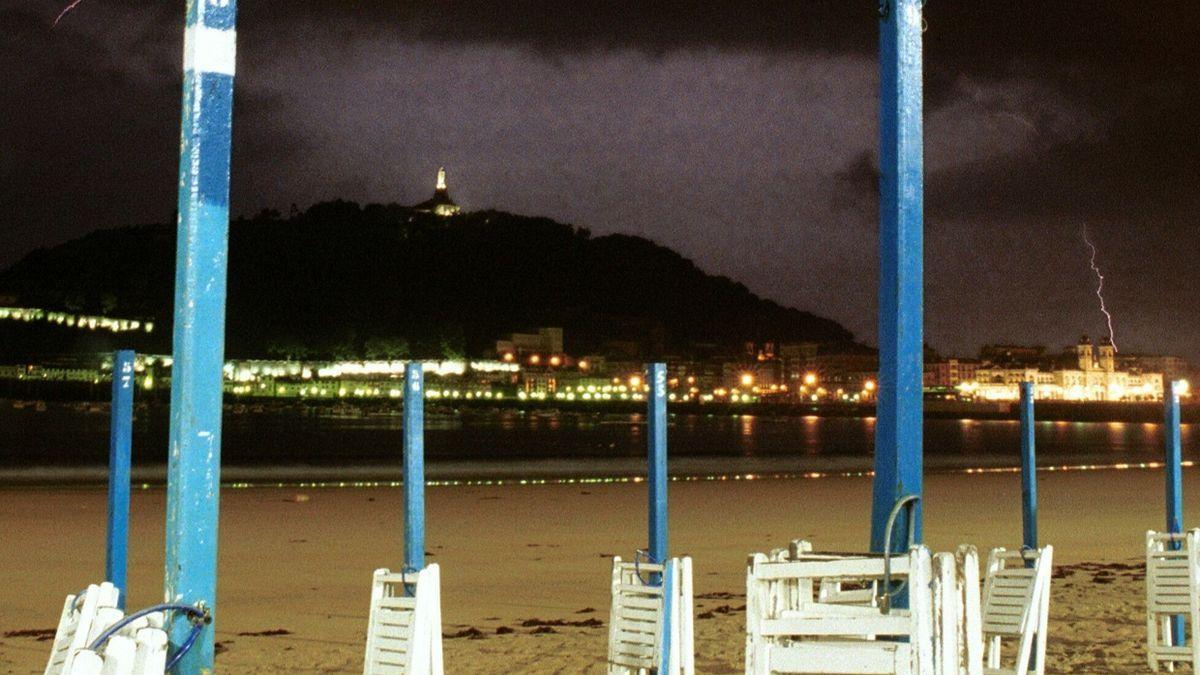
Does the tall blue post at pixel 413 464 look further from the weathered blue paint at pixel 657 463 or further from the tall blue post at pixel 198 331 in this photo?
the tall blue post at pixel 198 331

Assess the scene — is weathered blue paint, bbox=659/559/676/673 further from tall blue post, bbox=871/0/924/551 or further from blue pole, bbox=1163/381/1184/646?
blue pole, bbox=1163/381/1184/646

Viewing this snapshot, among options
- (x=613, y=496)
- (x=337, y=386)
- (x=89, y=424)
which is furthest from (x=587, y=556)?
(x=337, y=386)

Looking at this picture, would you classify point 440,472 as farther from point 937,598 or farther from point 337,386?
point 337,386

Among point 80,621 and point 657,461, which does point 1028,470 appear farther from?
point 80,621

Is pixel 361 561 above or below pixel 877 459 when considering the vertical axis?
below

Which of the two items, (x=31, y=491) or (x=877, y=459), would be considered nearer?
(x=877, y=459)

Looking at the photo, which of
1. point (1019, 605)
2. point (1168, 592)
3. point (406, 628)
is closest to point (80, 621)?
point (406, 628)

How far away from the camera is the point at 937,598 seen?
3.84 meters

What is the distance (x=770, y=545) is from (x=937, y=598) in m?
12.9

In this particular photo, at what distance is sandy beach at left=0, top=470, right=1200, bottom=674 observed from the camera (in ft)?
28.8

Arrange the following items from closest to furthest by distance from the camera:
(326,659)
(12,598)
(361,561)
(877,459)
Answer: (877,459) < (326,659) < (12,598) < (361,561)

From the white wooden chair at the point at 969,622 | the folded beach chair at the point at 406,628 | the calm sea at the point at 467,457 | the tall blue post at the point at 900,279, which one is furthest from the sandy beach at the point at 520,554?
the calm sea at the point at 467,457

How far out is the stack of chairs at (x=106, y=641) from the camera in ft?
8.64

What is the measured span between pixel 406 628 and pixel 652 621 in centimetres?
131
